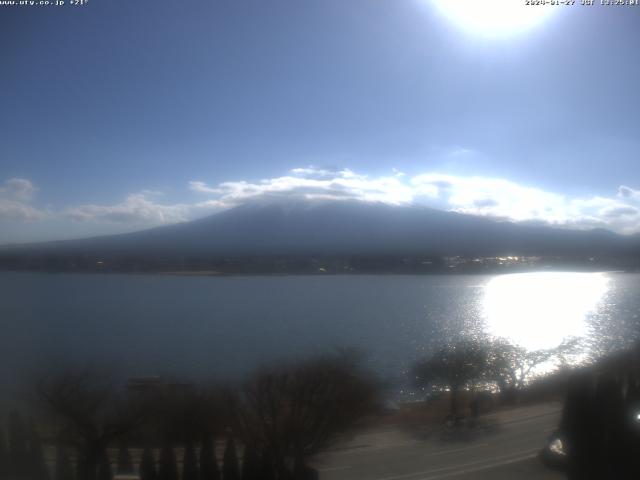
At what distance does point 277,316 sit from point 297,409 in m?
1.55

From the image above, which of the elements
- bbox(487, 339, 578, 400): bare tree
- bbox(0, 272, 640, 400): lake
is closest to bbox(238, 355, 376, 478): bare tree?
bbox(0, 272, 640, 400): lake

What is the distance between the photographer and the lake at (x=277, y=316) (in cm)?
447

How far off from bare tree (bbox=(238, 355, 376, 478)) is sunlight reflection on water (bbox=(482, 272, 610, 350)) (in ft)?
6.20

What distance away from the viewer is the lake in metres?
4.47

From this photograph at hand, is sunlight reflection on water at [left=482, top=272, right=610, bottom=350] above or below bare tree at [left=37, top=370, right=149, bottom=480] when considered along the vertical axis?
above

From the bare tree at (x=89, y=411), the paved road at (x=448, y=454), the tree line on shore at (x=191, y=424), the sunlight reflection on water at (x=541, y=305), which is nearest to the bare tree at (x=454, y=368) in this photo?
the tree line on shore at (x=191, y=424)

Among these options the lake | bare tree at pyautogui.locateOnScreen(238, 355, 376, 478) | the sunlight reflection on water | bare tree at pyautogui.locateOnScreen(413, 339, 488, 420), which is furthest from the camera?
the sunlight reflection on water

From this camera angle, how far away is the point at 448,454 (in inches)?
138

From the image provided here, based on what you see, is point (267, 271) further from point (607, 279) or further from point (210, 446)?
point (607, 279)

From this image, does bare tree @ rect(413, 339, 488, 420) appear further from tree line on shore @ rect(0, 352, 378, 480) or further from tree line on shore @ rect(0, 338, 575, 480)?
tree line on shore @ rect(0, 352, 378, 480)

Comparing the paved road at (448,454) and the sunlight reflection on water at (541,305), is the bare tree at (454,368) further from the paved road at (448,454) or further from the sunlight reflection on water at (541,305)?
the sunlight reflection on water at (541,305)

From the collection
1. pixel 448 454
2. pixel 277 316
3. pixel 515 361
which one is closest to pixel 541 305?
pixel 515 361

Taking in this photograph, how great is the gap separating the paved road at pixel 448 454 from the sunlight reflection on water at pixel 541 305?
1.23m

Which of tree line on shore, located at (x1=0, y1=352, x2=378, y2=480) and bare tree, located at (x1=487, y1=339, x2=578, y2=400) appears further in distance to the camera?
bare tree, located at (x1=487, y1=339, x2=578, y2=400)
